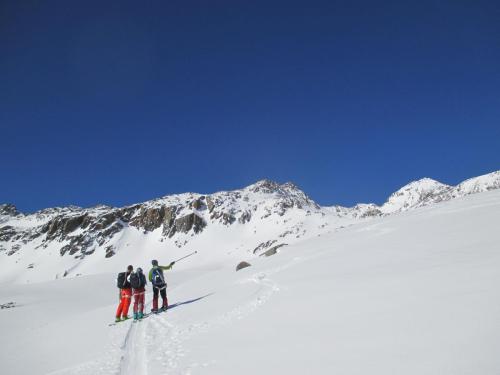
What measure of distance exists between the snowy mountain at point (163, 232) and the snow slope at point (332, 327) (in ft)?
368

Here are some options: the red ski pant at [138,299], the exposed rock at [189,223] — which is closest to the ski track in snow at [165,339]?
the red ski pant at [138,299]

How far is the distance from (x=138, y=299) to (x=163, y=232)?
496 ft

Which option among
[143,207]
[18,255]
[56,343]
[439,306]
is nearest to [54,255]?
[18,255]

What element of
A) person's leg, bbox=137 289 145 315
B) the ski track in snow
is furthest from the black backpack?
the ski track in snow

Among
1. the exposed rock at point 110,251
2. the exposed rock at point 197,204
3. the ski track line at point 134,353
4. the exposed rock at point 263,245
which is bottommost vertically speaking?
the ski track line at point 134,353

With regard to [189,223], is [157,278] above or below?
below

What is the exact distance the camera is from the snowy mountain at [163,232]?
14225cm

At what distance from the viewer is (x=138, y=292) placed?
52.2 feet

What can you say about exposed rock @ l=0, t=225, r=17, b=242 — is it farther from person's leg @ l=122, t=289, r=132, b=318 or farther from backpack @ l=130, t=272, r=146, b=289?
backpack @ l=130, t=272, r=146, b=289

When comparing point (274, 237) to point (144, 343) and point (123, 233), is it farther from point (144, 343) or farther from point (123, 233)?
point (144, 343)

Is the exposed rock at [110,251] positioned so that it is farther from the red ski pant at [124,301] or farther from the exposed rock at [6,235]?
the red ski pant at [124,301]

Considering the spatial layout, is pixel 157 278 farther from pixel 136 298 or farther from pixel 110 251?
pixel 110 251

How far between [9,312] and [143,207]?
157m

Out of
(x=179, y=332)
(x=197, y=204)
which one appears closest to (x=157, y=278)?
(x=179, y=332)
